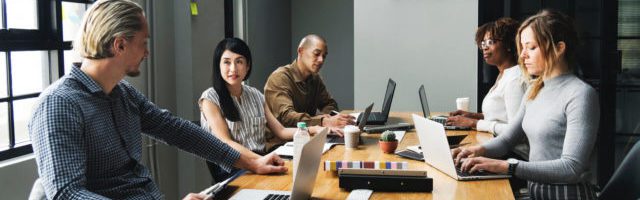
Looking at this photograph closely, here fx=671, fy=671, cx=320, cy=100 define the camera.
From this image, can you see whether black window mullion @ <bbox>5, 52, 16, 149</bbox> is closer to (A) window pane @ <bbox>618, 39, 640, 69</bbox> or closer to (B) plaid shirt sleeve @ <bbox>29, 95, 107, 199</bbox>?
(B) plaid shirt sleeve @ <bbox>29, 95, 107, 199</bbox>

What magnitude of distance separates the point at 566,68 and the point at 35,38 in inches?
85.9

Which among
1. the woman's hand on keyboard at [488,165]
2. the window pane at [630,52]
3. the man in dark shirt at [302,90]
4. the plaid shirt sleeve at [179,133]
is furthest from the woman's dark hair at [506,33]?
the plaid shirt sleeve at [179,133]

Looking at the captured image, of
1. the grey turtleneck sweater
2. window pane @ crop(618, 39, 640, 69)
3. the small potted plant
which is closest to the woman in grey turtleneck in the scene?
the grey turtleneck sweater

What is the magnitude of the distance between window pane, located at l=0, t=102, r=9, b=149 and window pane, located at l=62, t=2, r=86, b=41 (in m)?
0.49

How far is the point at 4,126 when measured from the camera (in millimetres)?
2766

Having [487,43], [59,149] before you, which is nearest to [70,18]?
[59,149]

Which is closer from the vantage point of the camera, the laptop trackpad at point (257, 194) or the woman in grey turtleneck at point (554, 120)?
the laptop trackpad at point (257, 194)

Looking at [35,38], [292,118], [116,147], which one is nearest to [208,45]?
[292,118]

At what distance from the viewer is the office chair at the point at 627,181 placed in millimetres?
2258

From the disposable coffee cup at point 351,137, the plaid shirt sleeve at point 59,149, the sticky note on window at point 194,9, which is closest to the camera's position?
Result: the plaid shirt sleeve at point 59,149

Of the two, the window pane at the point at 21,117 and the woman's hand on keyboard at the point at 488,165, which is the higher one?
the window pane at the point at 21,117

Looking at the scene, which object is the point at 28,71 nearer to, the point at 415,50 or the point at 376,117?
the point at 376,117

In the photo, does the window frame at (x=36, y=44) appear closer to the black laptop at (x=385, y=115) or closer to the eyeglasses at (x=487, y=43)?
the black laptop at (x=385, y=115)

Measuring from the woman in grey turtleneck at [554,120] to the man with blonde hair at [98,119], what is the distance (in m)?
1.14
